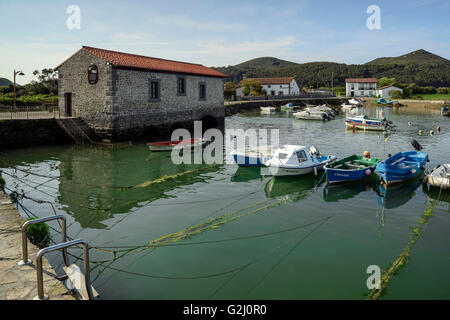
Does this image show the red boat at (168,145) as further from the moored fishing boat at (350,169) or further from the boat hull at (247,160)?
the moored fishing boat at (350,169)

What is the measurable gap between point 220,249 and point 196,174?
956 cm

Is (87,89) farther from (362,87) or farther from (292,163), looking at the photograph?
(362,87)

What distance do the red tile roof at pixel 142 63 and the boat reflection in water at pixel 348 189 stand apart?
63.3 ft

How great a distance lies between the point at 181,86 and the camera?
1383 inches

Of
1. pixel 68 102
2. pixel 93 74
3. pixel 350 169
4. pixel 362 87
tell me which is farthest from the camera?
pixel 362 87

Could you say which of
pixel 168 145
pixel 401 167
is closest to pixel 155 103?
pixel 168 145

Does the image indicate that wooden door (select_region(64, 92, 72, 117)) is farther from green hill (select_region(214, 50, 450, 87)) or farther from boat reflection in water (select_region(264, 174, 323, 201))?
green hill (select_region(214, 50, 450, 87))

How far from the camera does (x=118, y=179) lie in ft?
61.7

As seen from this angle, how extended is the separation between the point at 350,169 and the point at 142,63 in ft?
67.8

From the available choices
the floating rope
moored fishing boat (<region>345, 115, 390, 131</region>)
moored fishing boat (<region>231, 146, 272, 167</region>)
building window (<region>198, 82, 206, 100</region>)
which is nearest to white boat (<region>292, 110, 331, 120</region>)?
moored fishing boat (<region>345, 115, 390, 131</region>)

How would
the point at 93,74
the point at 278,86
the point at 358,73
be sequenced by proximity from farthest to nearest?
the point at 358,73
the point at 278,86
the point at 93,74

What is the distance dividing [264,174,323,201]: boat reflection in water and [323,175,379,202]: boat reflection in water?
2.84ft
